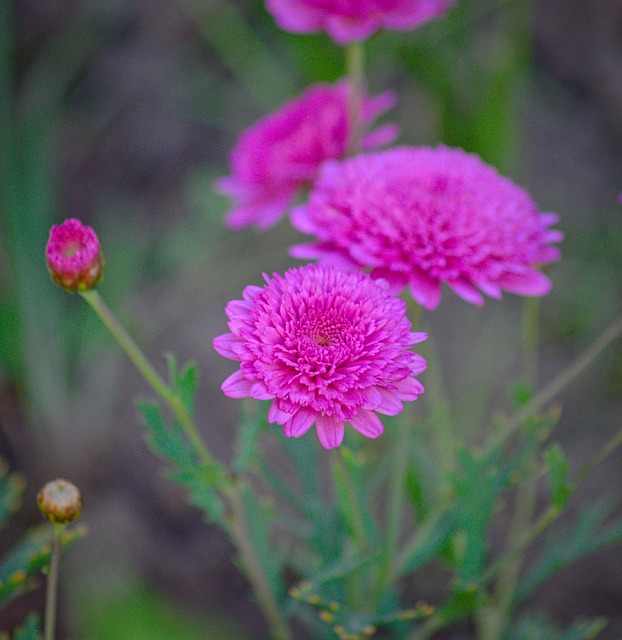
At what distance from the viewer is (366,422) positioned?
1.17ft

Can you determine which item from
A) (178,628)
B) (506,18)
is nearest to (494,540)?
(178,628)

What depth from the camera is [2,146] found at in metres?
0.99

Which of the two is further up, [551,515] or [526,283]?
[526,283]

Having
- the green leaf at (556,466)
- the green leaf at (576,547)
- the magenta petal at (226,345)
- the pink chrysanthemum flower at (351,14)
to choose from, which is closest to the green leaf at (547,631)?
the green leaf at (576,547)

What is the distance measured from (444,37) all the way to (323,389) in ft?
3.05

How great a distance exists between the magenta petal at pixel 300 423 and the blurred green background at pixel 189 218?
60 centimetres

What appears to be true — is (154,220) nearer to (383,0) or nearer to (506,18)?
(506,18)

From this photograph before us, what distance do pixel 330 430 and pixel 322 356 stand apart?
1.5 inches

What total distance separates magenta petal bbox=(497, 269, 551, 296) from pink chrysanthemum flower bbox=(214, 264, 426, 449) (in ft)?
0.37

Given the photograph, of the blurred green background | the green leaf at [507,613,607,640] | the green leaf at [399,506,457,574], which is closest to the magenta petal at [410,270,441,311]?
the green leaf at [399,506,457,574]

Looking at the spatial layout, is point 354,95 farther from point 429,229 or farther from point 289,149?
point 429,229

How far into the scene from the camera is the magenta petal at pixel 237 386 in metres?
0.35

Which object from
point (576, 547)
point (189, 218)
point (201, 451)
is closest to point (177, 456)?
point (201, 451)

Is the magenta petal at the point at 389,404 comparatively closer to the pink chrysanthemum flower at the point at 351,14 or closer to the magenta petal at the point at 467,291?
the magenta petal at the point at 467,291
